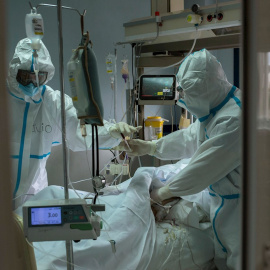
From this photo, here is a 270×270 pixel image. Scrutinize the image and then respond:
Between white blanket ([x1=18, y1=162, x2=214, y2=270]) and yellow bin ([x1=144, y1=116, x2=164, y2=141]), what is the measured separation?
3.19 feet

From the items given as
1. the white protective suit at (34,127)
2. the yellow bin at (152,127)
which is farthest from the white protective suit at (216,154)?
the yellow bin at (152,127)

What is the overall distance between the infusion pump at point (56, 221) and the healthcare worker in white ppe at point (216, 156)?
3.22 ft

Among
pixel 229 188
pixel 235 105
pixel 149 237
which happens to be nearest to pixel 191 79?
pixel 235 105

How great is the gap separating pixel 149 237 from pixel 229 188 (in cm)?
58

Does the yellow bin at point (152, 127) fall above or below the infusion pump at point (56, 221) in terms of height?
above

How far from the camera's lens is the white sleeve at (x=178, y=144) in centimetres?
272

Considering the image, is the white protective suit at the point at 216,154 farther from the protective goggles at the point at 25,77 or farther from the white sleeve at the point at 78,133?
the protective goggles at the point at 25,77

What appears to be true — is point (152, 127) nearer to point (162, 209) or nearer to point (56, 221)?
point (162, 209)

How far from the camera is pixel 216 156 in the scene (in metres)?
2.10

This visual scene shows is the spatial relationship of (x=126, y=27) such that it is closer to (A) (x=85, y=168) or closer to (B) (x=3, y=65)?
(A) (x=85, y=168)

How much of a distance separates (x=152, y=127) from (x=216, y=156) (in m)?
1.26

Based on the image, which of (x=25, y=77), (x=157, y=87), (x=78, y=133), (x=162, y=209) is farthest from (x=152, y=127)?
(x=25, y=77)

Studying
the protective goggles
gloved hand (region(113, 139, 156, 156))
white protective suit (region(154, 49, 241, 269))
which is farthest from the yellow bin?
the protective goggles

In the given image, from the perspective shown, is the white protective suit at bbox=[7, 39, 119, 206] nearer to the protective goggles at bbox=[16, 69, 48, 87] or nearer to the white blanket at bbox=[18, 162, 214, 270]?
the protective goggles at bbox=[16, 69, 48, 87]
